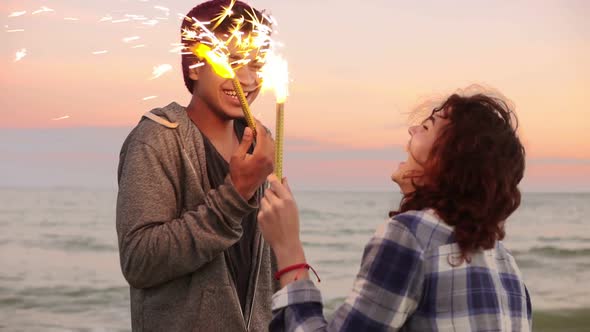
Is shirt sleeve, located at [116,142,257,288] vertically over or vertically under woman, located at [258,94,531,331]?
under

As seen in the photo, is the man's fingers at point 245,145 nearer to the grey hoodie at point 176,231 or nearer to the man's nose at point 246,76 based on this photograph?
the grey hoodie at point 176,231

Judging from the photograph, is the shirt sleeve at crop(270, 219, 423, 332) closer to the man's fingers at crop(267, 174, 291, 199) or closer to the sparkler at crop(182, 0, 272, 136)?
the man's fingers at crop(267, 174, 291, 199)

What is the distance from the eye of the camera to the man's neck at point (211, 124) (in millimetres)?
2773

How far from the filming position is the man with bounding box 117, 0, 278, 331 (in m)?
2.50

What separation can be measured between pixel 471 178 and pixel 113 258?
669 inches

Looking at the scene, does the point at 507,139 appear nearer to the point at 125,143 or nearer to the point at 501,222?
the point at 501,222

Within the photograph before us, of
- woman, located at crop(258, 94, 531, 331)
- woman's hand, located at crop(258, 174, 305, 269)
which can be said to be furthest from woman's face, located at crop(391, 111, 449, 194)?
woman's hand, located at crop(258, 174, 305, 269)

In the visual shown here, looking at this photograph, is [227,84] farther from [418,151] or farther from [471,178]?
[471,178]

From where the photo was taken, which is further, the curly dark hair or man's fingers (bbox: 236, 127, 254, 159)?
man's fingers (bbox: 236, 127, 254, 159)

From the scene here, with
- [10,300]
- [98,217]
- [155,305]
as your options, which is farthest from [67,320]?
[98,217]

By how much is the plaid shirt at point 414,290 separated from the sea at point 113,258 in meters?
0.39

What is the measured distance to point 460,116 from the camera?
6.57ft

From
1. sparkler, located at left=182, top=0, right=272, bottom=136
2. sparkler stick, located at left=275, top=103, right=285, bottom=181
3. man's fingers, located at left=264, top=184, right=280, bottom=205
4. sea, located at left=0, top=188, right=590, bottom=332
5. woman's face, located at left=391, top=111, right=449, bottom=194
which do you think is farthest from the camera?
sea, located at left=0, top=188, right=590, bottom=332

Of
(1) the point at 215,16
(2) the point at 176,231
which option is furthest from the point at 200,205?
(1) the point at 215,16
